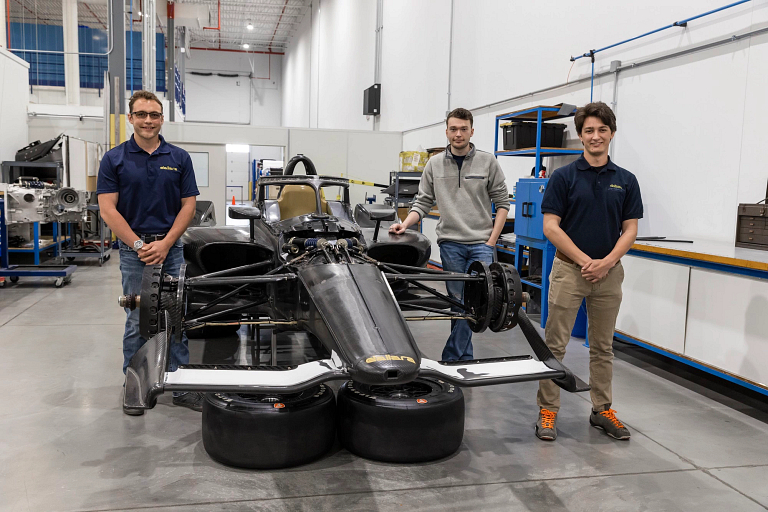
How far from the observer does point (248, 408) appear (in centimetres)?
286

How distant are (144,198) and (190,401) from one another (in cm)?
122

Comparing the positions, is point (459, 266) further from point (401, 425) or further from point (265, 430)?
point (265, 430)

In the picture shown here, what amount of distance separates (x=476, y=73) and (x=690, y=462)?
7.14m

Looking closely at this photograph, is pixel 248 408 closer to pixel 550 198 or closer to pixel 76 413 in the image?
pixel 76 413

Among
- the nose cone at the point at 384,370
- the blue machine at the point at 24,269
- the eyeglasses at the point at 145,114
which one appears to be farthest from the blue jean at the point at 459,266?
the blue machine at the point at 24,269

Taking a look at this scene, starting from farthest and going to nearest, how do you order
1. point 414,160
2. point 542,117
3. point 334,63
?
point 334,63, point 414,160, point 542,117

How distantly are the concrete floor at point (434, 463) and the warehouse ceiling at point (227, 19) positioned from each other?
1253 cm

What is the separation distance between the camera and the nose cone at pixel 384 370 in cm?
253

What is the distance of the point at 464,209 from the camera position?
4109 millimetres

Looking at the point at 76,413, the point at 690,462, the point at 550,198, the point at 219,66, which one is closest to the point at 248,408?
the point at 76,413

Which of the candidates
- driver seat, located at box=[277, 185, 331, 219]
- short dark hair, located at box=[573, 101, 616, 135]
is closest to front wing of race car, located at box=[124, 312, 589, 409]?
short dark hair, located at box=[573, 101, 616, 135]

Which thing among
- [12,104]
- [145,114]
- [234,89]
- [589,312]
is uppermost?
[234,89]

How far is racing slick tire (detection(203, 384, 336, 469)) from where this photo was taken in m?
2.85

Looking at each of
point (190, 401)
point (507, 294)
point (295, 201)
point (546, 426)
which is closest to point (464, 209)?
point (507, 294)
